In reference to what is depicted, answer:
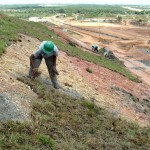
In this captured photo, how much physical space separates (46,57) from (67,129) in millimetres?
3485

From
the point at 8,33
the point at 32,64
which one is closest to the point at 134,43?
the point at 8,33

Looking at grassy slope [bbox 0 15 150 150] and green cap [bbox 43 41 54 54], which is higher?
green cap [bbox 43 41 54 54]

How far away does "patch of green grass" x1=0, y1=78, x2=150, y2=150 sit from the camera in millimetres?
10070

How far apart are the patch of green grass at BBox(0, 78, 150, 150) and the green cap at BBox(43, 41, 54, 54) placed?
1143 mm

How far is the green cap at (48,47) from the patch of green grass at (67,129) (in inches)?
45.0

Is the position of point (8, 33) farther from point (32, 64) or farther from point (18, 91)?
point (18, 91)

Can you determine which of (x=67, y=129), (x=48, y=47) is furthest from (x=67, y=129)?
(x=48, y=47)

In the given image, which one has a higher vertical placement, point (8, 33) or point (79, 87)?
point (8, 33)

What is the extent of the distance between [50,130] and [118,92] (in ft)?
29.0

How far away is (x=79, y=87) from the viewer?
55.6 feet

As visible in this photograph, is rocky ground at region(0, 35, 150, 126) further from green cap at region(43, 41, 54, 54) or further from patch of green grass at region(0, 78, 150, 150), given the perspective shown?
green cap at region(43, 41, 54, 54)

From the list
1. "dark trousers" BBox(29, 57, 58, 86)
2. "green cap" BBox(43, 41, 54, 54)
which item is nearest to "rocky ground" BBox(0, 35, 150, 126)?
"dark trousers" BBox(29, 57, 58, 86)

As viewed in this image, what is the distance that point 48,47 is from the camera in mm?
13695

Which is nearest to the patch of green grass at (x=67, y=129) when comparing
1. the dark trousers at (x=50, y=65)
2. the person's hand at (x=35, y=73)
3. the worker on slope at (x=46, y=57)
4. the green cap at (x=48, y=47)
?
the person's hand at (x=35, y=73)
